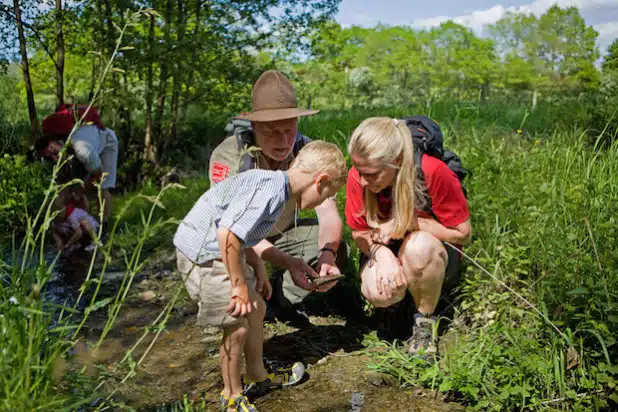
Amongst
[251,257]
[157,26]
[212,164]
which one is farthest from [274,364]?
[157,26]

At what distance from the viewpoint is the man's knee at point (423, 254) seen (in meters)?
3.11

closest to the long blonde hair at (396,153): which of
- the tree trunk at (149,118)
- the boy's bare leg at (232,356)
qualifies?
the boy's bare leg at (232,356)

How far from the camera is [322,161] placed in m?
2.56

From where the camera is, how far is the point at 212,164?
10.5 ft

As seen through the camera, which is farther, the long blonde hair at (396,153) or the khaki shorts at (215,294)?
the long blonde hair at (396,153)

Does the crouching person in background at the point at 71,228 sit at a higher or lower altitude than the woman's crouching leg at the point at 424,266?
A: lower

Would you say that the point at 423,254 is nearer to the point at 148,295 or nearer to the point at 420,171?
the point at 420,171

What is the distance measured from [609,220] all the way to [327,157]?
1466mm

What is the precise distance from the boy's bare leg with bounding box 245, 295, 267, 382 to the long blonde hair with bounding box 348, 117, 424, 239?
0.87 metres

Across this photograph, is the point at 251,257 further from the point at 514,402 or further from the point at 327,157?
the point at 514,402

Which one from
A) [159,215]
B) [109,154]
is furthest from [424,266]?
[109,154]

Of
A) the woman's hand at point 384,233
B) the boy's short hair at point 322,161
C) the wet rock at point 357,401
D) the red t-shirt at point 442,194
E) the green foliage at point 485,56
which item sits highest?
the green foliage at point 485,56

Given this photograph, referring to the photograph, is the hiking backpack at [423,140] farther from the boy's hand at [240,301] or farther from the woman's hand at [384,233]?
the boy's hand at [240,301]

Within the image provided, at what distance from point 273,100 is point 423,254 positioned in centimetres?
115
